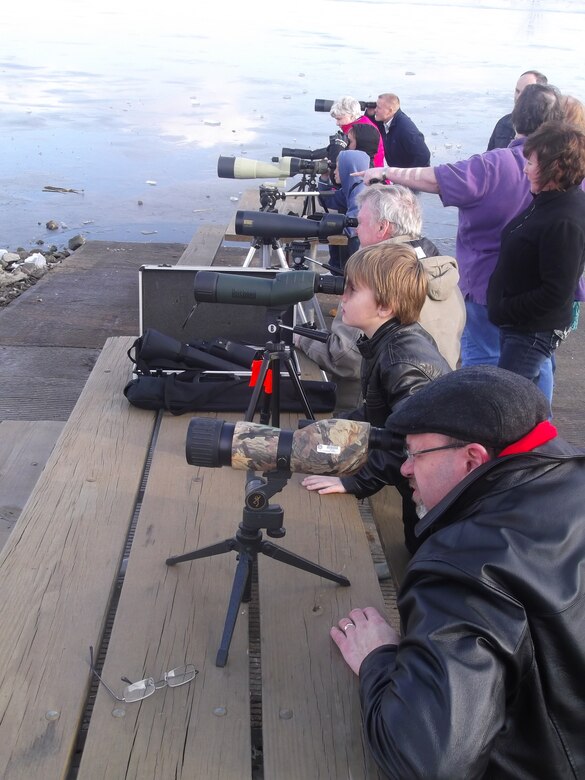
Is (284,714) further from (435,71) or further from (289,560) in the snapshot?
(435,71)

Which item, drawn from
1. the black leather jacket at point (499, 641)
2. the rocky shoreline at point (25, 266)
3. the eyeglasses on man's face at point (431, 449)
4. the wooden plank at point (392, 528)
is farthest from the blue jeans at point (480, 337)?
the rocky shoreline at point (25, 266)

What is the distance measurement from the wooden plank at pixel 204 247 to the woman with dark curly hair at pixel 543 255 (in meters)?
2.23

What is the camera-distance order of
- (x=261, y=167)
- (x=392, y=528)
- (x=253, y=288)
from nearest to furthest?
(x=253, y=288) < (x=392, y=528) < (x=261, y=167)

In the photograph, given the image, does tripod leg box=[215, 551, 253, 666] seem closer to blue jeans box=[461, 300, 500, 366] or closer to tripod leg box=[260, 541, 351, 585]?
tripod leg box=[260, 541, 351, 585]

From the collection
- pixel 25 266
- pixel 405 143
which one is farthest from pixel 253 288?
pixel 25 266

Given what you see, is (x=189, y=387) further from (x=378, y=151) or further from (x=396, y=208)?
(x=378, y=151)

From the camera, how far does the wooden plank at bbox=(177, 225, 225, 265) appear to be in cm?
495

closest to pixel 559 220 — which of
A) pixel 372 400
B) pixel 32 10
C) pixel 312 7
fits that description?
pixel 372 400

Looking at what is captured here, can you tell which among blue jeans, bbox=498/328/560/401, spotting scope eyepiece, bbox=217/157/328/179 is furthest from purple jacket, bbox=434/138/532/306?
spotting scope eyepiece, bbox=217/157/328/179

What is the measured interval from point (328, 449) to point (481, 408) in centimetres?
34

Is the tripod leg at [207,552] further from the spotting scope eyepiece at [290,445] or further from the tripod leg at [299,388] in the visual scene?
the tripod leg at [299,388]

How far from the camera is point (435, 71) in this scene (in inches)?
705

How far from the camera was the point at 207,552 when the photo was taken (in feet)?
6.14

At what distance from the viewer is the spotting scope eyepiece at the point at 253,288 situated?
92.7 inches
